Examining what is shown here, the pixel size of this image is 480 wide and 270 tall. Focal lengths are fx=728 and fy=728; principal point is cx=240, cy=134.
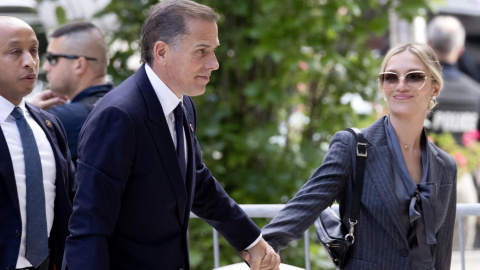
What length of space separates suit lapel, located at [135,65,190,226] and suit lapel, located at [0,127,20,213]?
2.04 feet

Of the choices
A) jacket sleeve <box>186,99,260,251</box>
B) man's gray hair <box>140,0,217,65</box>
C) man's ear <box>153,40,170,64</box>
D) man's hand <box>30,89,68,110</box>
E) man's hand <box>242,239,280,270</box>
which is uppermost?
man's gray hair <box>140,0,217,65</box>

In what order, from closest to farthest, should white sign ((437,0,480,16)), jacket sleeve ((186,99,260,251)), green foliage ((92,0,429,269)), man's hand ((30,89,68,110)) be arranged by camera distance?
1. jacket sleeve ((186,99,260,251))
2. man's hand ((30,89,68,110))
3. green foliage ((92,0,429,269))
4. white sign ((437,0,480,16))

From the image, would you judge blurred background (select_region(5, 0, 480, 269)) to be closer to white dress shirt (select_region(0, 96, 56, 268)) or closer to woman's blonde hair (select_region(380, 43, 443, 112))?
woman's blonde hair (select_region(380, 43, 443, 112))

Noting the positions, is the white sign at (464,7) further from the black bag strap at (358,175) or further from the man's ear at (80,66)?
the black bag strap at (358,175)

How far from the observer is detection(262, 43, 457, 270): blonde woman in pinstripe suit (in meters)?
3.07

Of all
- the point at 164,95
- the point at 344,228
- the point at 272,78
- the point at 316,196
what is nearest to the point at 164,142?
the point at 164,95

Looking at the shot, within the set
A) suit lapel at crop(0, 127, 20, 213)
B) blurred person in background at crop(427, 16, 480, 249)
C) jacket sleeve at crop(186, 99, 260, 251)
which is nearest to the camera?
suit lapel at crop(0, 127, 20, 213)

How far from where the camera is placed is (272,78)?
229 inches

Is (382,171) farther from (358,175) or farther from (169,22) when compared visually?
(169,22)

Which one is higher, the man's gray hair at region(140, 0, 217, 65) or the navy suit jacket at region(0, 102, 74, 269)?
the man's gray hair at region(140, 0, 217, 65)

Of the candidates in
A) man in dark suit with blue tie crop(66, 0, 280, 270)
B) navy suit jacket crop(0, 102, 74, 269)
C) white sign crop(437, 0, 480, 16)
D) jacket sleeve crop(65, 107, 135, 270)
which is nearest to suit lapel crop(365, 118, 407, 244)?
man in dark suit with blue tie crop(66, 0, 280, 270)

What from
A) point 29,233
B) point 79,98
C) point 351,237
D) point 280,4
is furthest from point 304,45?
point 29,233

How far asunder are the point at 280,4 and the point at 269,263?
8.80 feet

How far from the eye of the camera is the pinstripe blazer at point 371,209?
3061 millimetres
